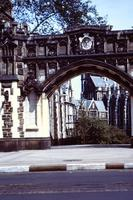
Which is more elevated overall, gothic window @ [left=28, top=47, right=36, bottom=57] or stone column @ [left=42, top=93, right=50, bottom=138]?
gothic window @ [left=28, top=47, right=36, bottom=57]

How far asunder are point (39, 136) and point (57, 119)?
40.7m

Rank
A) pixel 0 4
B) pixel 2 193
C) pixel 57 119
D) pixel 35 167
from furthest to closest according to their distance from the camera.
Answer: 1. pixel 57 119
2. pixel 0 4
3. pixel 35 167
4. pixel 2 193

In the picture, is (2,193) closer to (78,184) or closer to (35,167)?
(78,184)

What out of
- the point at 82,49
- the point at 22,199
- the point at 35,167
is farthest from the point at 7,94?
the point at 22,199

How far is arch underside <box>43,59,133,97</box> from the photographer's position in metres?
25.7

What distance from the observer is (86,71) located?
26859mm

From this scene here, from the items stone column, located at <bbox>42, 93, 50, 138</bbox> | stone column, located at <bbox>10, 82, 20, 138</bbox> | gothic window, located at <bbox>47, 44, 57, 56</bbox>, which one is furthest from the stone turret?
stone column, located at <bbox>42, 93, 50, 138</bbox>

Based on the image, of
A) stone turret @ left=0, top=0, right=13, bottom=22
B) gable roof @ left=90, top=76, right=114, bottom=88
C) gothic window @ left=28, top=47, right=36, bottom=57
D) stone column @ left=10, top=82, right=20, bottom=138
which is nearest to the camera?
stone column @ left=10, top=82, right=20, bottom=138

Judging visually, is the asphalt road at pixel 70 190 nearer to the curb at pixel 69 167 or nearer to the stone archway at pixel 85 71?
the curb at pixel 69 167

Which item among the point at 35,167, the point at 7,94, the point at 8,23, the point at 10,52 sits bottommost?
the point at 35,167

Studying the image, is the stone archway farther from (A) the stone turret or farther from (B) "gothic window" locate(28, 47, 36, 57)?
(A) the stone turret

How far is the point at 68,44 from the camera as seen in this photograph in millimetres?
26281

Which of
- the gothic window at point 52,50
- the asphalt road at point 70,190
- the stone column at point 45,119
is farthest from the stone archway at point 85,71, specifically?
the asphalt road at point 70,190

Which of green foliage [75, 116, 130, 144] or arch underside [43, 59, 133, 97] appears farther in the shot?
green foliage [75, 116, 130, 144]
